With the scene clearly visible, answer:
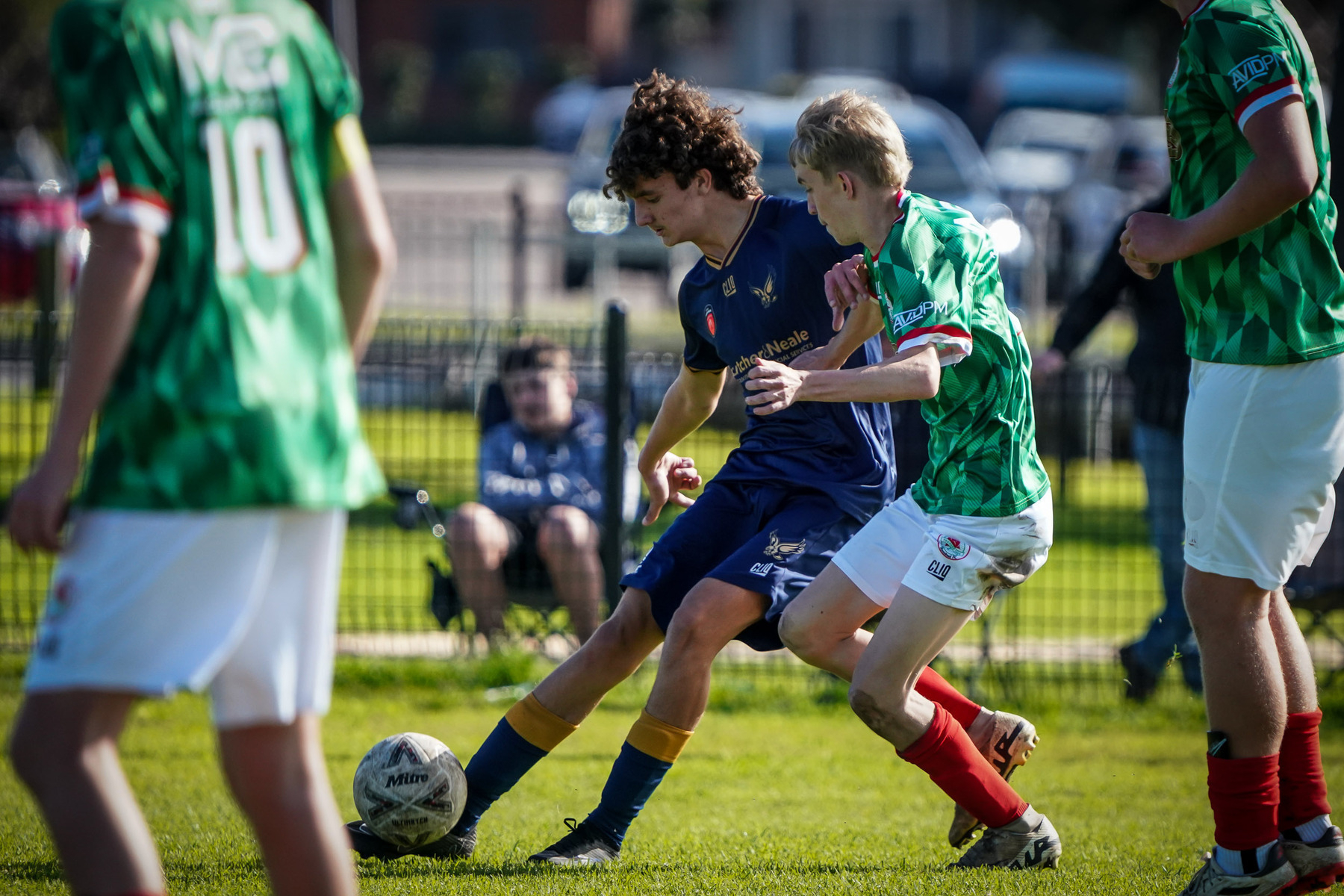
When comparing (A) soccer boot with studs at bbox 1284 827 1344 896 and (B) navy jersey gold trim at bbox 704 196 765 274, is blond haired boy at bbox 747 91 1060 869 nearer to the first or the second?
(B) navy jersey gold trim at bbox 704 196 765 274

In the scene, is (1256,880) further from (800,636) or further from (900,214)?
(900,214)

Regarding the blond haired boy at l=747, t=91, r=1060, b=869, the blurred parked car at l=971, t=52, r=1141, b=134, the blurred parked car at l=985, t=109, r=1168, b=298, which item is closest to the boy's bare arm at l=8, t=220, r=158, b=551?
the blond haired boy at l=747, t=91, r=1060, b=869

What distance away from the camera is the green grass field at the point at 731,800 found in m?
3.92

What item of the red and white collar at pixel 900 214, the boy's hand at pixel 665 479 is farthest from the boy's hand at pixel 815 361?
the boy's hand at pixel 665 479

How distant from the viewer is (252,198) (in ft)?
7.93

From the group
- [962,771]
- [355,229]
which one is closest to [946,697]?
[962,771]

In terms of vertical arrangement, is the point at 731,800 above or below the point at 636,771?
below

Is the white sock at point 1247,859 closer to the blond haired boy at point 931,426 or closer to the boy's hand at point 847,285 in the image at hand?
the blond haired boy at point 931,426

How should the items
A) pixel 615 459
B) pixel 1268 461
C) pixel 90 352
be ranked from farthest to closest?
pixel 615 459
pixel 1268 461
pixel 90 352

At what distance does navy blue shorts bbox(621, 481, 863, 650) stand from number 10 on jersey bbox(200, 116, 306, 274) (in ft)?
6.23

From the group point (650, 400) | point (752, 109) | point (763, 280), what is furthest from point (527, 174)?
point (763, 280)

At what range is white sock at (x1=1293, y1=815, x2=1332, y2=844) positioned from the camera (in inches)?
141

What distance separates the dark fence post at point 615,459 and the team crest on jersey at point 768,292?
2721mm

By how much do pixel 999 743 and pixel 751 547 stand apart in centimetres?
92
